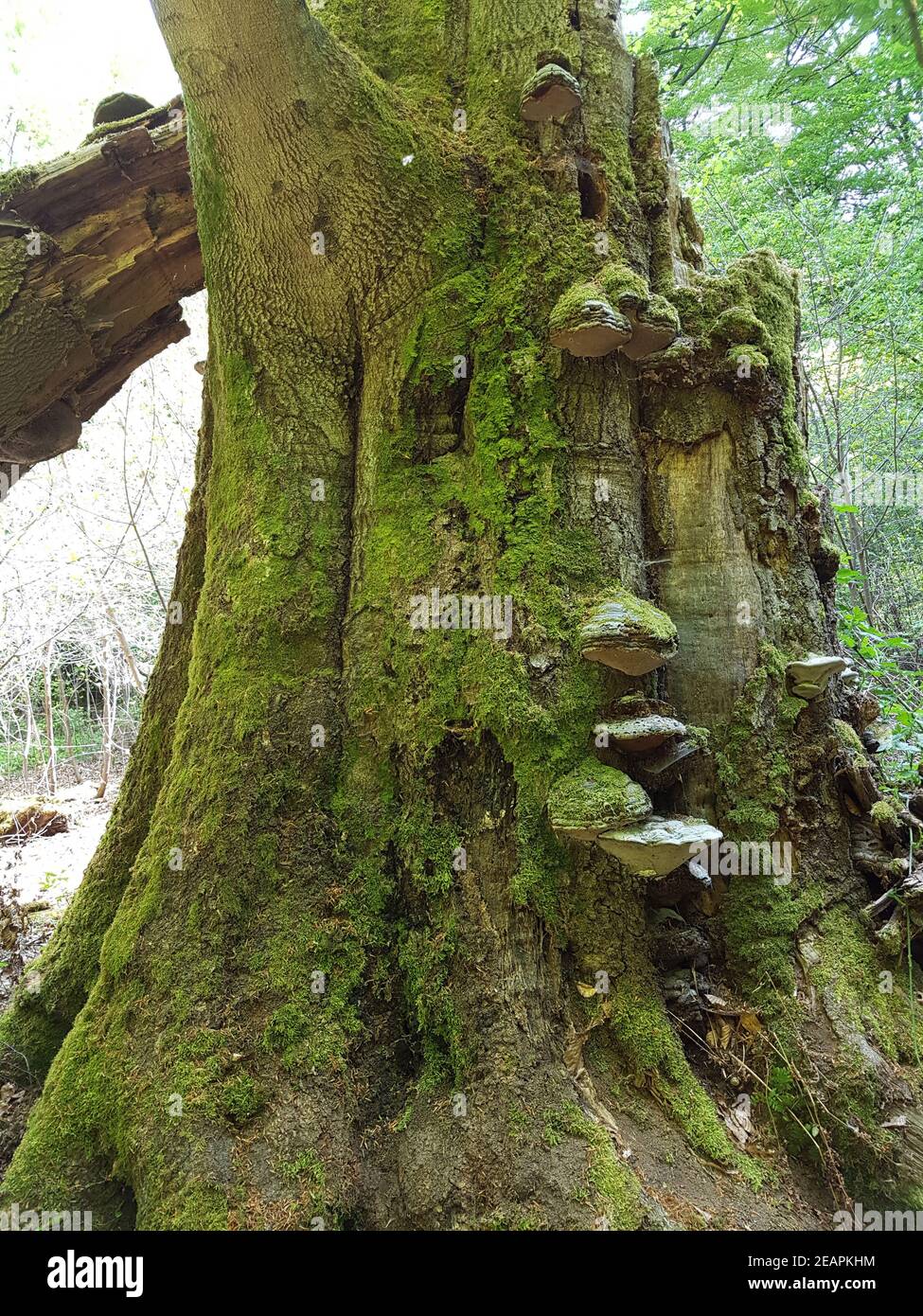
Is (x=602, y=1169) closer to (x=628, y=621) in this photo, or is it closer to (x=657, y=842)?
(x=657, y=842)

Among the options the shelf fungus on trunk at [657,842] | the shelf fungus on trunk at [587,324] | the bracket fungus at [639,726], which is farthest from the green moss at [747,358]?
the shelf fungus on trunk at [657,842]

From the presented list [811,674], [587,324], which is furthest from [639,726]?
[587,324]

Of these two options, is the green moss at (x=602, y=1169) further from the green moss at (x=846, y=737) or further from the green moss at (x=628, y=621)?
the green moss at (x=846, y=737)

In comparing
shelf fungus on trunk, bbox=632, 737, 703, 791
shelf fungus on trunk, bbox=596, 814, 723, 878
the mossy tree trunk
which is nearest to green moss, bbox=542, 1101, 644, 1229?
the mossy tree trunk

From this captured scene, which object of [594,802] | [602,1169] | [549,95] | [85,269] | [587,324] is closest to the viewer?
[602,1169]

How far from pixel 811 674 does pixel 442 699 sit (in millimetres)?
1576

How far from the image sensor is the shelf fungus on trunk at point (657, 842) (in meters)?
2.48

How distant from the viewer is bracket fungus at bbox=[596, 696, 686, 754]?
2.70 meters

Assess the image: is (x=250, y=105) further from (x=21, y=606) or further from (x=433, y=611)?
(x=21, y=606)

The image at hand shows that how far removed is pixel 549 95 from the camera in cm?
345

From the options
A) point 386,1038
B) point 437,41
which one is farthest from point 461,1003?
point 437,41

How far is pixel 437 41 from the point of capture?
3904 millimetres

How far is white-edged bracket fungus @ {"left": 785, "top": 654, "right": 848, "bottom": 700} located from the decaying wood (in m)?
4.20

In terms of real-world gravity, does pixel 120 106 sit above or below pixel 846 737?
above
